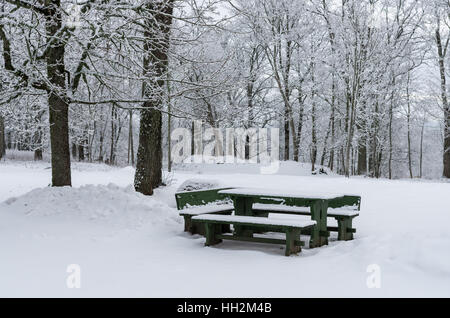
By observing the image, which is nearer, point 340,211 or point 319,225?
point 319,225

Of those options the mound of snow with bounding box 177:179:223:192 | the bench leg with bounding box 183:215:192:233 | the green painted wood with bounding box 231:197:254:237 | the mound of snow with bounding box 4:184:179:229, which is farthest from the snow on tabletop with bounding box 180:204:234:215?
the mound of snow with bounding box 177:179:223:192

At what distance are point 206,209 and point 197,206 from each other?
1.27 ft

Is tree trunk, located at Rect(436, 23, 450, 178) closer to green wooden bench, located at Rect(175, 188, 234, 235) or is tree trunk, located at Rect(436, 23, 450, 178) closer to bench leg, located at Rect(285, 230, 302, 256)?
green wooden bench, located at Rect(175, 188, 234, 235)

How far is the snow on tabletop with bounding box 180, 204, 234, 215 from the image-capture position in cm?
808

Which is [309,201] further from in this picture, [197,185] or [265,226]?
[197,185]

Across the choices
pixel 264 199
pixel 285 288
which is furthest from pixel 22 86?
pixel 285 288

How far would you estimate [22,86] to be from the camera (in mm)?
9766

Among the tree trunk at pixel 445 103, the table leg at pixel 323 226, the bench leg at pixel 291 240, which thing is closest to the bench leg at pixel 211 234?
the bench leg at pixel 291 240

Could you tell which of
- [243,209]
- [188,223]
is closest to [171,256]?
[188,223]

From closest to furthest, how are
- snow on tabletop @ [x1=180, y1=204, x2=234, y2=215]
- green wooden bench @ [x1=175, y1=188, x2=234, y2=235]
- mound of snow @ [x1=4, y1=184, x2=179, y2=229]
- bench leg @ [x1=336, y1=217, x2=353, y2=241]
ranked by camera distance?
bench leg @ [x1=336, y1=217, x2=353, y2=241] < snow on tabletop @ [x1=180, y1=204, x2=234, y2=215] < green wooden bench @ [x1=175, y1=188, x2=234, y2=235] < mound of snow @ [x1=4, y1=184, x2=179, y2=229]

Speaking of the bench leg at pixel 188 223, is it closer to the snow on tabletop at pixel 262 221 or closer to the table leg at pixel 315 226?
the snow on tabletop at pixel 262 221

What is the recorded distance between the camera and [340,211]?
803cm
